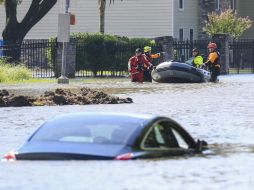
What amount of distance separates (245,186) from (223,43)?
42.0m

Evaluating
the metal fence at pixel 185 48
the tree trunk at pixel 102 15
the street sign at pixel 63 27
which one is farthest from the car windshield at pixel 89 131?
the tree trunk at pixel 102 15

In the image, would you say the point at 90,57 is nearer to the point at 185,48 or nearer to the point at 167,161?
the point at 185,48

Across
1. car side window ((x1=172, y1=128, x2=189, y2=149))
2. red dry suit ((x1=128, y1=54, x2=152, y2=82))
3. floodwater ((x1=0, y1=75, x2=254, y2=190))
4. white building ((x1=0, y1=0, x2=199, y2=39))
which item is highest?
white building ((x1=0, y1=0, x2=199, y2=39))

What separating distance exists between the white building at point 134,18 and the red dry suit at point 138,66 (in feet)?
64.7

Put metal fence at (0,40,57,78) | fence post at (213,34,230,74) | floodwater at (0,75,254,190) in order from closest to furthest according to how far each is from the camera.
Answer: floodwater at (0,75,254,190) → metal fence at (0,40,57,78) → fence post at (213,34,230,74)

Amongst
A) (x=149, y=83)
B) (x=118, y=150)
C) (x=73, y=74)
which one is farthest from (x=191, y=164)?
(x=73, y=74)

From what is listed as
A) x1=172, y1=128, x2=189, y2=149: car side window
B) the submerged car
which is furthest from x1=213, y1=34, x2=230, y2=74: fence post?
the submerged car

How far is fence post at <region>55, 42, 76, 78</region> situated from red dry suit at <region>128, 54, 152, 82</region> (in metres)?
5.54

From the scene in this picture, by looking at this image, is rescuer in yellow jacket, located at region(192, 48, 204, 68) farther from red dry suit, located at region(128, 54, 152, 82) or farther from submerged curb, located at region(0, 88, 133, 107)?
submerged curb, located at region(0, 88, 133, 107)

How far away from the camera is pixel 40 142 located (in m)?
13.9

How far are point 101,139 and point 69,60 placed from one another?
3498cm

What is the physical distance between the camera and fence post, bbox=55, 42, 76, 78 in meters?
48.1

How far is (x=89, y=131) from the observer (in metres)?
13.9

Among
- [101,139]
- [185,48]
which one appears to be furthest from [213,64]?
[101,139]
